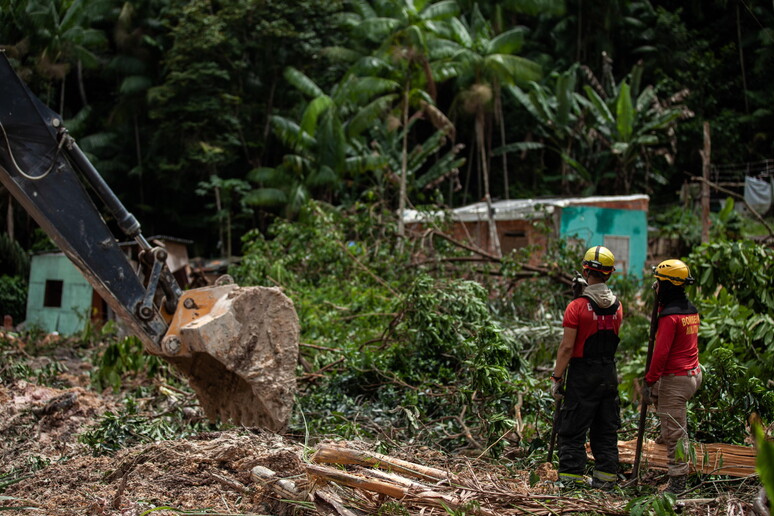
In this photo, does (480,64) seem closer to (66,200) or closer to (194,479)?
(66,200)

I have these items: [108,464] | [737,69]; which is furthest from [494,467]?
[737,69]

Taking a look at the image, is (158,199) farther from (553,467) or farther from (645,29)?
(553,467)

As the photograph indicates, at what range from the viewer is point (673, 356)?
15.9ft

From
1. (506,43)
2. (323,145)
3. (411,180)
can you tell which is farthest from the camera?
(506,43)

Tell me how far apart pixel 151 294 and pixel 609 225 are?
44.4ft

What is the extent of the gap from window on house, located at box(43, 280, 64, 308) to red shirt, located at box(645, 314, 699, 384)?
15.6 meters

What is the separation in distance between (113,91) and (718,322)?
1065 inches

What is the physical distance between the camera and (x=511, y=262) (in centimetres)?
998

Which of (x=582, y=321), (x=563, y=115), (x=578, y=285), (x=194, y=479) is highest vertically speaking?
(x=563, y=115)

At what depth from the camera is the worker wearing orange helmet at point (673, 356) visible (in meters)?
4.79

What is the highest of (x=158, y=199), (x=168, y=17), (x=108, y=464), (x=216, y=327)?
(x=168, y=17)

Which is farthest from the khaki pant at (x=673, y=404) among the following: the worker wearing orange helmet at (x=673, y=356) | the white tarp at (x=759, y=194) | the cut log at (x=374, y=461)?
the white tarp at (x=759, y=194)

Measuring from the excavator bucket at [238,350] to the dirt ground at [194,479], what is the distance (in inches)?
12.5

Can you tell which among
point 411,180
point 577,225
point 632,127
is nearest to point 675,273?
point 577,225
